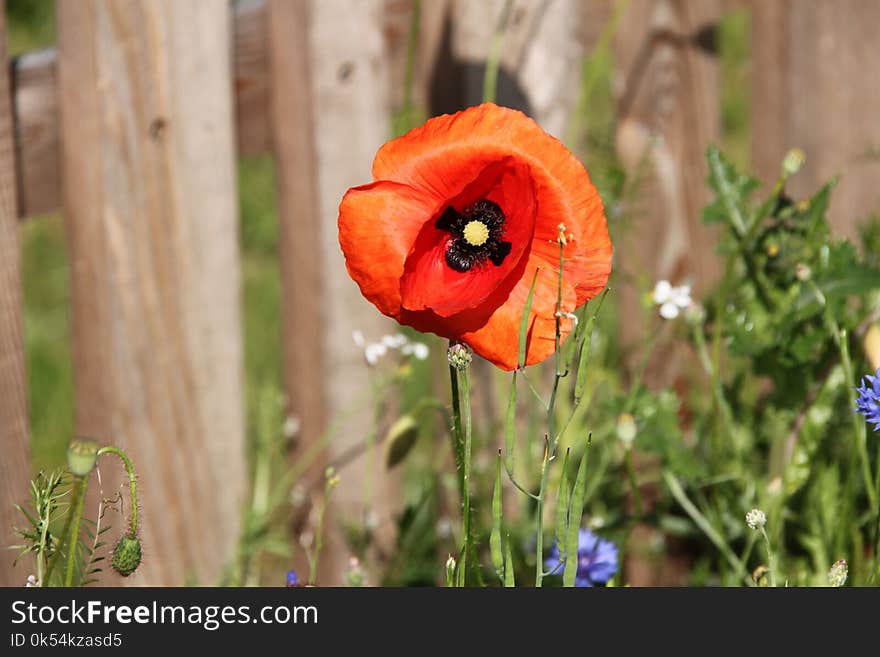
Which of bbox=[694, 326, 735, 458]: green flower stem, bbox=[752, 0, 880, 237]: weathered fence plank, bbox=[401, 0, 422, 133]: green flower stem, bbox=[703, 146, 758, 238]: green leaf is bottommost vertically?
bbox=[694, 326, 735, 458]: green flower stem

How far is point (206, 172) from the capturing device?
1892mm

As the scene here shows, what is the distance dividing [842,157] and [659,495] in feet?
2.98

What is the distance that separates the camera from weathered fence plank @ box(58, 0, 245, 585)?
70.1 inches

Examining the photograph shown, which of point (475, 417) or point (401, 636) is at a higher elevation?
point (475, 417)

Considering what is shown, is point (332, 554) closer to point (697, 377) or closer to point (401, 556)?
point (401, 556)

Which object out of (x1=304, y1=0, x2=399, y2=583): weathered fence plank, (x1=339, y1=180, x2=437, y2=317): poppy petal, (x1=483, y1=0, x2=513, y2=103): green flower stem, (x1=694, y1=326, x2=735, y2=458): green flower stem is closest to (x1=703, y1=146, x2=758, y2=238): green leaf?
(x1=694, y1=326, x2=735, y2=458): green flower stem

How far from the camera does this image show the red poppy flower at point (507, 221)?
1074mm

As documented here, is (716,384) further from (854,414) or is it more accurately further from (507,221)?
(507,221)

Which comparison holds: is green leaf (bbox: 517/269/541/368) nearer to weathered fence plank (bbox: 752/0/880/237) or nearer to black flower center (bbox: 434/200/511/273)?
black flower center (bbox: 434/200/511/273)

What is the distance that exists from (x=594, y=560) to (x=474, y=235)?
57 centimetres

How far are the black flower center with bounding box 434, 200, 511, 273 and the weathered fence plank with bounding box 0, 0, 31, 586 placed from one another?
83 centimetres

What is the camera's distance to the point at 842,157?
2.49 m

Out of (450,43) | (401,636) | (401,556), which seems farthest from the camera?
(450,43)

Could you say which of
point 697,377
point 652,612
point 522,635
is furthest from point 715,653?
point 697,377
